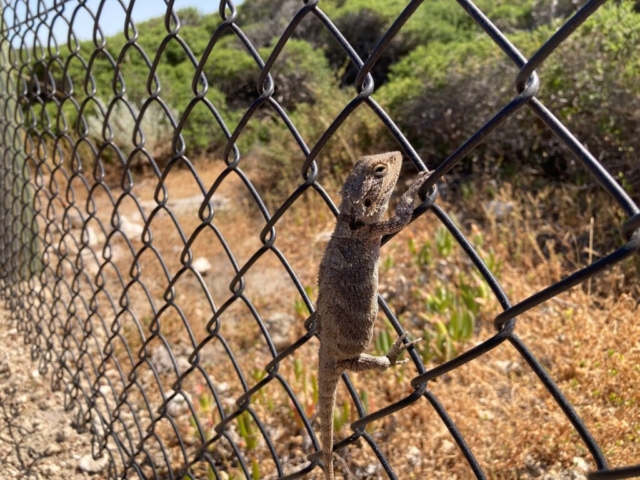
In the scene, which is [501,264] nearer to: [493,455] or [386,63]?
[493,455]

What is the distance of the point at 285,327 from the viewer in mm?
4086

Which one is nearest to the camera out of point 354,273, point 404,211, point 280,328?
point 404,211

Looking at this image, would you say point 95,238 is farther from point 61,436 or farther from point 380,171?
point 380,171

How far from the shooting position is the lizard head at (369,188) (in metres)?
1.26

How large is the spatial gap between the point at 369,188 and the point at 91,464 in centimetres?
246

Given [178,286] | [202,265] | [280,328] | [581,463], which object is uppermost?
[202,265]

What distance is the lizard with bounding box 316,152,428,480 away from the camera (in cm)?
123

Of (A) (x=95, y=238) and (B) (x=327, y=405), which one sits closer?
(B) (x=327, y=405)

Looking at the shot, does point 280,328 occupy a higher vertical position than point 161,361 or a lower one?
higher

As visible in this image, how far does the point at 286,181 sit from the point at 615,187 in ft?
20.5

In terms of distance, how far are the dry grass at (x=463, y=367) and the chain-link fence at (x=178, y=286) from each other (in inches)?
1.3

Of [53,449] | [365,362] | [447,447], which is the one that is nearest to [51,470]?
[53,449]

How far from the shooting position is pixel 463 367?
9.75 ft

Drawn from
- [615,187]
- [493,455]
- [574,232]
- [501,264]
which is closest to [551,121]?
[615,187]
